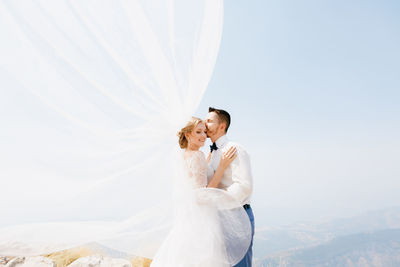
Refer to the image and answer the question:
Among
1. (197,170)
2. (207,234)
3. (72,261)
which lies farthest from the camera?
(72,261)

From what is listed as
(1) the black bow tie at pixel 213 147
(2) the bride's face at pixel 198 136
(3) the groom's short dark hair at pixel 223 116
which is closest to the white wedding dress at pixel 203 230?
(2) the bride's face at pixel 198 136

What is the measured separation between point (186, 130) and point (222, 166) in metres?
0.46

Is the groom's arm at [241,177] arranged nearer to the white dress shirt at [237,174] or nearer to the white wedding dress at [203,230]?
the white dress shirt at [237,174]

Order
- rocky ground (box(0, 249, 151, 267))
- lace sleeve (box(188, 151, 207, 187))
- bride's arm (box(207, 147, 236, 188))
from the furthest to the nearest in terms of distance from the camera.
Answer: rocky ground (box(0, 249, 151, 267)) < bride's arm (box(207, 147, 236, 188)) < lace sleeve (box(188, 151, 207, 187))

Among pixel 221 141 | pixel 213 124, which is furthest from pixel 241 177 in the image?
pixel 213 124

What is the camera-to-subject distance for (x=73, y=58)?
7.47 feet

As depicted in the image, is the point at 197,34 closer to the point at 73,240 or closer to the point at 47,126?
the point at 47,126

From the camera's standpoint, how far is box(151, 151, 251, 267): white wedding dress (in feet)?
6.48

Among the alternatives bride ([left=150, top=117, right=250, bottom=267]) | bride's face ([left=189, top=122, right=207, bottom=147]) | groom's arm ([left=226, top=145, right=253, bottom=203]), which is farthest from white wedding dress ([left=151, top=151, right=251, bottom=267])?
bride's face ([left=189, top=122, right=207, bottom=147])

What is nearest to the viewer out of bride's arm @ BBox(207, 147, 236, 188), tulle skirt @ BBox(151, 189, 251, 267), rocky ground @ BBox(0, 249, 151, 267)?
tulle skirt @ BBox(151, 189, 251, 267)

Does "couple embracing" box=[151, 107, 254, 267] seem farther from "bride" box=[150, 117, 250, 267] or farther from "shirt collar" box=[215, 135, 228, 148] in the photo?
"shirt collar" box=[215, 135, 228, 148]

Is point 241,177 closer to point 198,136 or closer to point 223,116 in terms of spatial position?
point 198,136

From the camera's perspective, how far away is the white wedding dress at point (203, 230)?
1.97 meters

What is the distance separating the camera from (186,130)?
2436 millimetres
